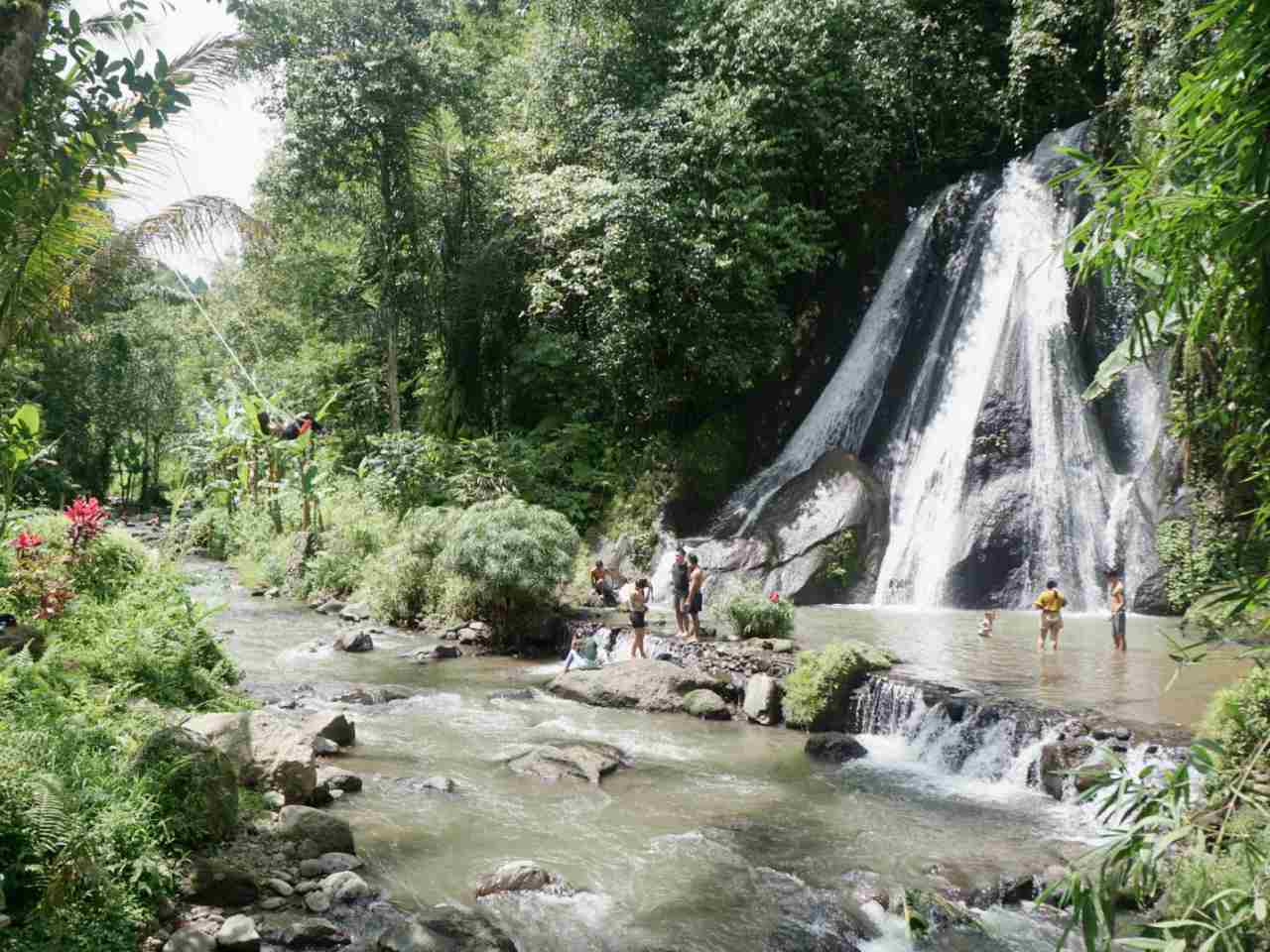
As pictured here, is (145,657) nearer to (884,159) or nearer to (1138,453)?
(1138,453)

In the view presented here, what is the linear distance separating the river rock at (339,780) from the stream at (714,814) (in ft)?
0.85

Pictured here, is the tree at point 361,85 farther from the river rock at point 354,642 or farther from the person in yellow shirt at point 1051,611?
the person in yellow shirt at point 1051,611

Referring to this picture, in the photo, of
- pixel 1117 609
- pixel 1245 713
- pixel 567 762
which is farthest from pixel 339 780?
pixel 1117 609

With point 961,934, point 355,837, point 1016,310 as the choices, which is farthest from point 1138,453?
point 355,837

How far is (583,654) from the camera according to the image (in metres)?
14.3

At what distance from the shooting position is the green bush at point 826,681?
11523 mm

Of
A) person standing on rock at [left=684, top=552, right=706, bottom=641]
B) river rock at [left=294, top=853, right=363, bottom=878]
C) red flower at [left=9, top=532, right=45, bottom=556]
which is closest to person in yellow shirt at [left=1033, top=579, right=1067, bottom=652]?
person standing on rock at [left=684, top=552, right=706, bottom=641]

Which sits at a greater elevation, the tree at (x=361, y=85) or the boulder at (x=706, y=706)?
the tree at (x=361, y=85)

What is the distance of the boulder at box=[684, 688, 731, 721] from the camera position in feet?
39.5

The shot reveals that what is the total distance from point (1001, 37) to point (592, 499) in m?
15.8

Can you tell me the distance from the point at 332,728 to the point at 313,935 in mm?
4606

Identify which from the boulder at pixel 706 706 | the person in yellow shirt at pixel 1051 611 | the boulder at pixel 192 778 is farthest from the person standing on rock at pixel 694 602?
the boulder at pixel 192 778

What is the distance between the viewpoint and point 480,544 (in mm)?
15648

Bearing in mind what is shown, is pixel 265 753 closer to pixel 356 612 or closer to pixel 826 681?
pixel 826 681
